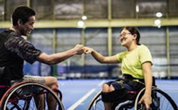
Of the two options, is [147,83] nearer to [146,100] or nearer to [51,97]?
[146,100]

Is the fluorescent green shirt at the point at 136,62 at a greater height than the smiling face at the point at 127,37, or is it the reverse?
the smiling face at the point at 127,37

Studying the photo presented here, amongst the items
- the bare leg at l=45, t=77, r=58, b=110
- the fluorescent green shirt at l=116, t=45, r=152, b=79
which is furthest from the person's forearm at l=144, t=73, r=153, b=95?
the bare leg at l=45, t=77, r=58, b=110

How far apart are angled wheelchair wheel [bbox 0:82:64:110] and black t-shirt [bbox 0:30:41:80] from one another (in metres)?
0.20

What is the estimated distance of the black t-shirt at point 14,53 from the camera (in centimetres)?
264

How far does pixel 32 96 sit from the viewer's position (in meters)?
2.75

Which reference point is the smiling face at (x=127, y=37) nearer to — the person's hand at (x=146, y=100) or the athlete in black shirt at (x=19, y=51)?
the athlete in black shirt at (x=19, y=51)

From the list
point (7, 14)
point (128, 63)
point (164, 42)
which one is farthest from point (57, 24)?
point (128, 63)

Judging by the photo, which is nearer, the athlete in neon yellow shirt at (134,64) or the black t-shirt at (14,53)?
the black t-shirt at (14,53)

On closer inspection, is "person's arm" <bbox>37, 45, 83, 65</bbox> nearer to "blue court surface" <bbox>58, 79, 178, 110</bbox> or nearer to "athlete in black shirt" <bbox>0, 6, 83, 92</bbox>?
"athlete in black shirt" <bbox>0, 6, 83, 92</bbox>

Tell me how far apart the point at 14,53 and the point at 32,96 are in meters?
0.43

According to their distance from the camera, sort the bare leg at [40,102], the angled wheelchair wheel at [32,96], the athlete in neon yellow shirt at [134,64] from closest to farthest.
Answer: the angled wheelchair wheel at [32,96] → the athlete in neon yellow shirt at [134,64] → the bare leg at [40,102]

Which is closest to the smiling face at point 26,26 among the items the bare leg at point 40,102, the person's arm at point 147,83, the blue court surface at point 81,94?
the bare leg at point 40,102

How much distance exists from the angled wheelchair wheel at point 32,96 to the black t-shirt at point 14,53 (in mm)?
198

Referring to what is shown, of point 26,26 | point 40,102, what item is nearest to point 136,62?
point 40,102
